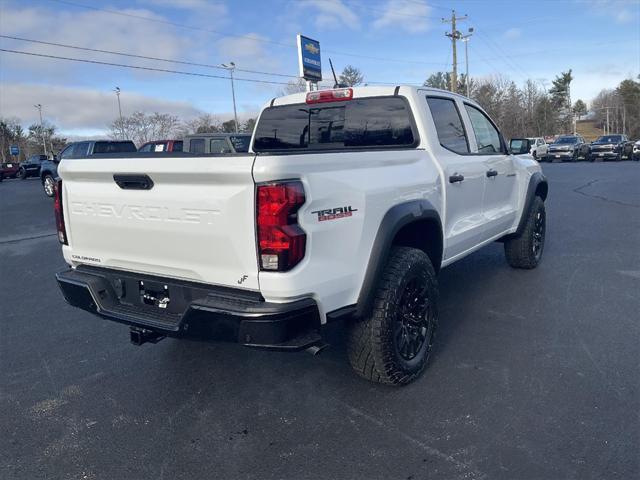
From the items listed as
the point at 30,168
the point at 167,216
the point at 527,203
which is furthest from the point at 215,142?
the point at 30,168

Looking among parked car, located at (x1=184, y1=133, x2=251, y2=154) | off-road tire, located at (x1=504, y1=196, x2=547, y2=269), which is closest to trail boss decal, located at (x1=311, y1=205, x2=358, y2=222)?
off-road tire, located at (x1=504, y1=196, x2=547, y2=269)

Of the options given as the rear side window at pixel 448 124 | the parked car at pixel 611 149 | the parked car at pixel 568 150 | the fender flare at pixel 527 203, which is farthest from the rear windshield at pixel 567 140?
the rear side window at pixel 448 124

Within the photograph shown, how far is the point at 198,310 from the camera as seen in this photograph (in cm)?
261

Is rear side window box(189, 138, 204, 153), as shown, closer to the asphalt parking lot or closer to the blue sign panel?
the blue sign panel

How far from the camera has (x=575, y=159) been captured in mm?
33625

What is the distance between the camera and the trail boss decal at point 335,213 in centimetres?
258

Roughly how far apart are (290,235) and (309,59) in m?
21.2

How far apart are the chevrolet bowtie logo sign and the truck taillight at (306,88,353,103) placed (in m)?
18.8

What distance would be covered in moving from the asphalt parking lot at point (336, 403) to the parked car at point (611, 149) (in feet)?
98.9

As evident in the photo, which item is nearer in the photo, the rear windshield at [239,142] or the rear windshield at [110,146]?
the rear windshield at [239,142]

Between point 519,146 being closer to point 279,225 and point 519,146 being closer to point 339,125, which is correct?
point 339,125

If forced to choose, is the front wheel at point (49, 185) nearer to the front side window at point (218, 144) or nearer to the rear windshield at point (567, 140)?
the front side window at point (218, 144)

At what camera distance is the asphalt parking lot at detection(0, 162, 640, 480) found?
101 inches

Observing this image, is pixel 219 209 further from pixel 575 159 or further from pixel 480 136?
pixel 575 159
